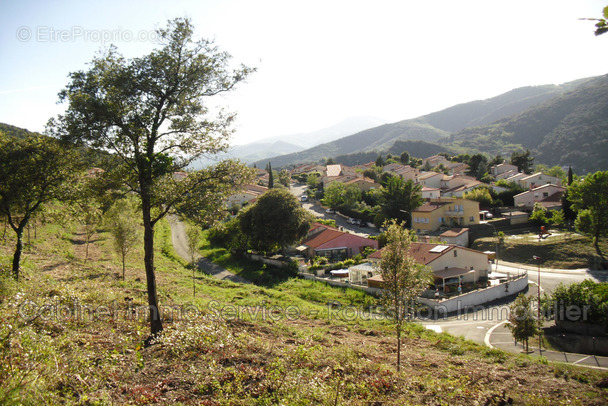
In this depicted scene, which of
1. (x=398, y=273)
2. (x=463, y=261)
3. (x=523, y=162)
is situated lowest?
(x=463, y=261)

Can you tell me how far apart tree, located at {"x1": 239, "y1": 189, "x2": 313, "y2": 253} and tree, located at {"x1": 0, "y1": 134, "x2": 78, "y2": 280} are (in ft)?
83.7

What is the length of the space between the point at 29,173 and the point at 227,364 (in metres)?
12.8

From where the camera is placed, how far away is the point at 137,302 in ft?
47.8

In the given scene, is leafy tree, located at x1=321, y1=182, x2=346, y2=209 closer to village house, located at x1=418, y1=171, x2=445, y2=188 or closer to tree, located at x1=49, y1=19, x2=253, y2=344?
village house, located at x1=418, y1=171, x2=445, y2=188

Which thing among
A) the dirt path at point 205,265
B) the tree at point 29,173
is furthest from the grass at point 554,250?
the tree at point 29,173

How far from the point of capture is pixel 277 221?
133 feet

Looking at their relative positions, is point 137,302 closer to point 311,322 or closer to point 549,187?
point 311,322

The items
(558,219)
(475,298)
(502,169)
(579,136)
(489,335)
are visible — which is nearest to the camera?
(489,335)

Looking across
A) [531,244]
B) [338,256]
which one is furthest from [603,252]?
[338,256]

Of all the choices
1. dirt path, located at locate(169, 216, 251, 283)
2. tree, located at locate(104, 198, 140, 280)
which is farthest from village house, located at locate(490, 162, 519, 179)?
tree, located at locate(104, 198, 140, 280)

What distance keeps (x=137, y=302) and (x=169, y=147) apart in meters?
6.94

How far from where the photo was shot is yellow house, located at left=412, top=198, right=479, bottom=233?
6106 cm

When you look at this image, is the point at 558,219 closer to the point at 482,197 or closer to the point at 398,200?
the point at 482,197

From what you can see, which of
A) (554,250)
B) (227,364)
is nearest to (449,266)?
(554,250)
